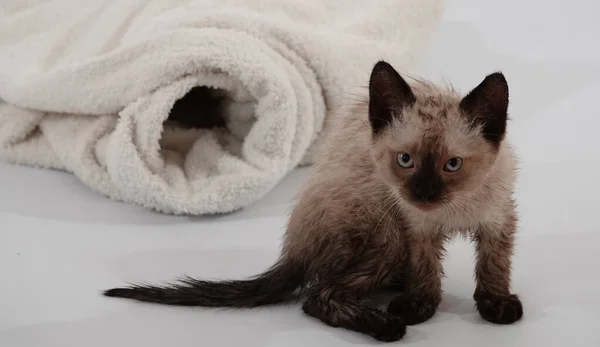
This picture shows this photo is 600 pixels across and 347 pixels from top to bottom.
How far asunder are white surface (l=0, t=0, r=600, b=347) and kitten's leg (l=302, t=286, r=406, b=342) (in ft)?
0.05

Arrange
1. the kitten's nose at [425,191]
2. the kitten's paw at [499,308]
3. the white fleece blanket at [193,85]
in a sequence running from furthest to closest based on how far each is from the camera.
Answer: the white fleece blanket at [193,85]
the kitten's paw at [499,308]
the kitten's nose at [425,191]

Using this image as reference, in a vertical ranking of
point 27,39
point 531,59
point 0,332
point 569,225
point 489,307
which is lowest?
point 0,332

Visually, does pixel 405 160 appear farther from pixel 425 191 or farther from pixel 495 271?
pixel 495 271

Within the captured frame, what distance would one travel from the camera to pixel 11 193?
192cm

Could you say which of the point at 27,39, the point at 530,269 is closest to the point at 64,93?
the point at 27,39

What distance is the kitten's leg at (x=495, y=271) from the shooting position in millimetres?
1309

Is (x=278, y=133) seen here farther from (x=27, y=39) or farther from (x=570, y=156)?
(x=27, y=39)

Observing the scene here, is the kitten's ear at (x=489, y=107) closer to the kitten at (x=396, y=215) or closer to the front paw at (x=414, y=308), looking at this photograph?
the kitten at (x=396, y=215)

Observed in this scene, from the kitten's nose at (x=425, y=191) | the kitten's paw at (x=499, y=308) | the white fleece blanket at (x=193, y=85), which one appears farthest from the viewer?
the white fleece blanket at (x=193, y=85)

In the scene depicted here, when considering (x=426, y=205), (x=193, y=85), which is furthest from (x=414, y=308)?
(x=193, y=85)

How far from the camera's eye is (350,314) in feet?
4.24

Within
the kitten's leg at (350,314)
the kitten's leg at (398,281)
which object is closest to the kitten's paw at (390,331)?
the kitten's leg at (350,314)

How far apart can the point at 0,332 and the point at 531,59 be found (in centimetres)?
175

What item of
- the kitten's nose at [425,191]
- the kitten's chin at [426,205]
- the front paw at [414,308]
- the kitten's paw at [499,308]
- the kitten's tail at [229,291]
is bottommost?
the kitten's tail at [229,291]
